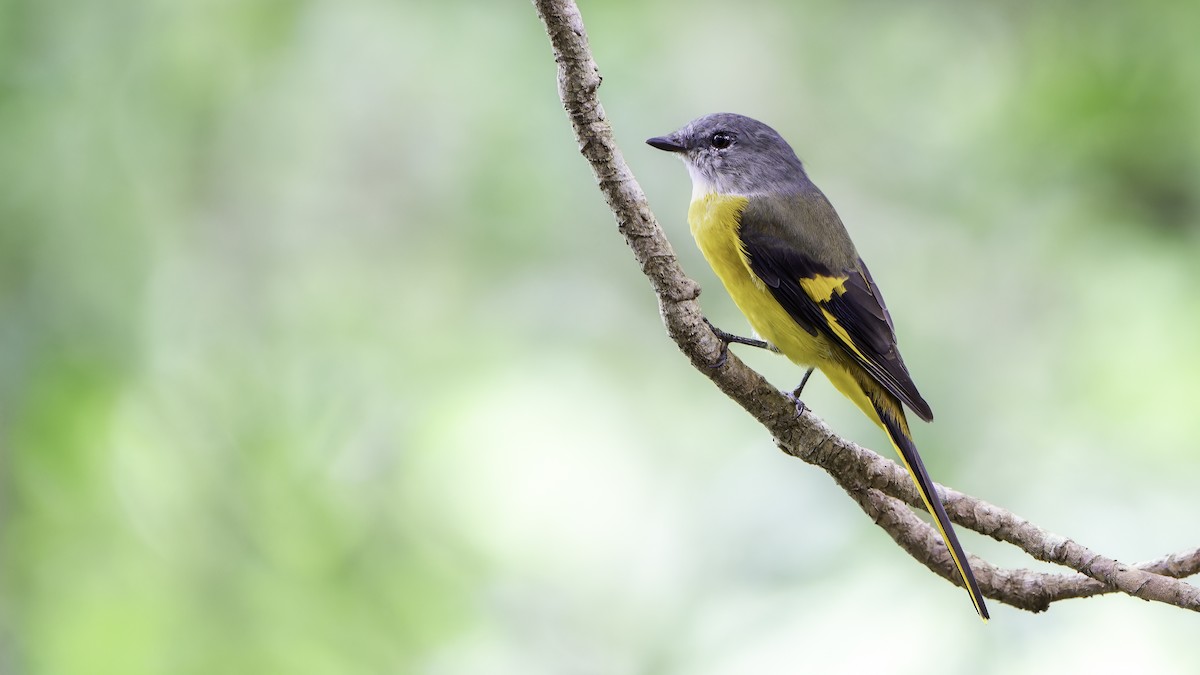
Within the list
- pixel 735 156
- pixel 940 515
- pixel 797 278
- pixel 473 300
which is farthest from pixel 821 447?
pixel 473 300

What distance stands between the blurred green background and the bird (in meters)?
0.91

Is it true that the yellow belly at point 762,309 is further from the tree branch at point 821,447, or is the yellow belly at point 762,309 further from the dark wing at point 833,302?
the tree branch at point 821,447

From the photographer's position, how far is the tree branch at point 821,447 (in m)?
1.56

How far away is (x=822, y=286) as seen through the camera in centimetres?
226

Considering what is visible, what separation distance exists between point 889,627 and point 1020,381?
1.01m

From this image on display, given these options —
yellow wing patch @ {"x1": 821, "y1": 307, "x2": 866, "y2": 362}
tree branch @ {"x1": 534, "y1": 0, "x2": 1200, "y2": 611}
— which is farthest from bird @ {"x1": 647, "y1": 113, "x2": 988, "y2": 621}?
tree branch @ {"x1": 534, "y1": 0, "x2": 1200, "y2": 611}

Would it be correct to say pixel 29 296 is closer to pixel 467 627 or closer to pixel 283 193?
pixel 283 193

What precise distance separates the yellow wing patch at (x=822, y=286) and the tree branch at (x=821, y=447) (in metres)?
0.43

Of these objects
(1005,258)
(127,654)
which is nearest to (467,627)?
(127,654)

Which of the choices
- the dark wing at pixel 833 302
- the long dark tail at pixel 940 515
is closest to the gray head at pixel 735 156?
the dark wing at pixel 833 302

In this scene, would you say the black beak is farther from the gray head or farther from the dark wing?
the dark wing

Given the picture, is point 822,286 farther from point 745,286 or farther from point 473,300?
point 473,300

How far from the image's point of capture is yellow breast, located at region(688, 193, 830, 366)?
2252 millimetres

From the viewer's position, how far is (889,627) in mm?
2980
